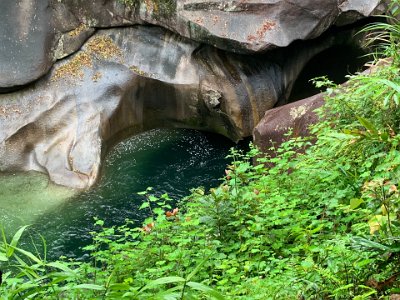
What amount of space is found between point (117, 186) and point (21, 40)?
3.14 metres

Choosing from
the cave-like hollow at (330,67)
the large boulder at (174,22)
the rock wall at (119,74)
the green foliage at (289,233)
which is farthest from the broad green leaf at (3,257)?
the cave-like hollow at (330,67)

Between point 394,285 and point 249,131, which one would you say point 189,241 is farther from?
point 249,131

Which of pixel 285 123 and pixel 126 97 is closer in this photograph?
pixel 285 123

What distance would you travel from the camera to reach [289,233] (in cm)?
496

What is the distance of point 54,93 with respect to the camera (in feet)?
36.3

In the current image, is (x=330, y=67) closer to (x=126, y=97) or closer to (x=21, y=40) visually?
(x=126, y=97)

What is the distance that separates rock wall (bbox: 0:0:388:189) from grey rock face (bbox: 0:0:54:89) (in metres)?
0.02

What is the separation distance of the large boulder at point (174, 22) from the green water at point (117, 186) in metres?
2.01

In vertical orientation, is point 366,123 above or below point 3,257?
above

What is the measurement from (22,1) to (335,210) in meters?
7.86

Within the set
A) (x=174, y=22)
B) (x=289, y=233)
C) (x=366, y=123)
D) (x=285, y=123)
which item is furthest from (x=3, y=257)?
(x=174, y=22)

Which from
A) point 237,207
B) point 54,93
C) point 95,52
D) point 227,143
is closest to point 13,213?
point 54,93

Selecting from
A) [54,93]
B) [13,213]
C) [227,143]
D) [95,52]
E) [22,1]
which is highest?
[22,1]

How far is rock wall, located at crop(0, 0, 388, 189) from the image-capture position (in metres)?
10.7
